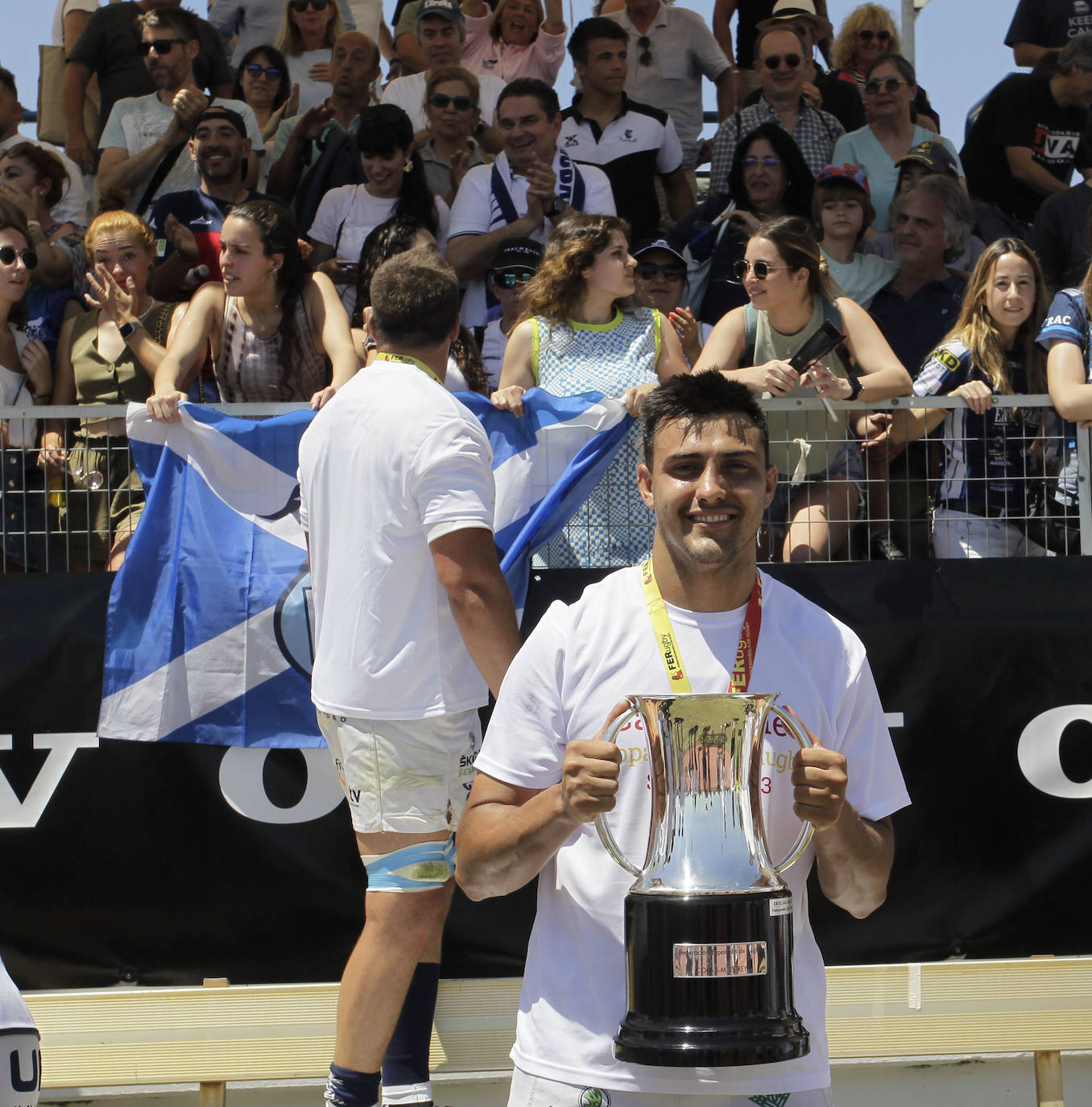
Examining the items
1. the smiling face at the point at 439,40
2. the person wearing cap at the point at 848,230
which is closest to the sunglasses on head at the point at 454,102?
the smiling face at the point at 439,40

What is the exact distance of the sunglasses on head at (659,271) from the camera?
21.2 feet

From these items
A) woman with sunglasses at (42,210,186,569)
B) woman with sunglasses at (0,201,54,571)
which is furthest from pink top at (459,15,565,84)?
woman with sunglasses at (0,201,54,571)

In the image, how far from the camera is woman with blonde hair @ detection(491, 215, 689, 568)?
4.97 m

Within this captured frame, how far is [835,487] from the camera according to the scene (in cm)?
484

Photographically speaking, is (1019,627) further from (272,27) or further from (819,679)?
(272,27)

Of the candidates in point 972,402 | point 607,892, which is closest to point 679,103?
point 972,402

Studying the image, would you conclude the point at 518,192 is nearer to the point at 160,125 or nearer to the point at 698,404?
the point at 160,125

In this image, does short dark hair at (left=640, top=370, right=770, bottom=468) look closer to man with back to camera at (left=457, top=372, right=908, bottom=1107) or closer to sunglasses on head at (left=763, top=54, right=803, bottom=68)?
man with back to camera at (left=457, top=372, right=908, bottom=1107)

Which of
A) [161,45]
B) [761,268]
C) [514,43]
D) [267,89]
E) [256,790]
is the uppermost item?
[514,43]

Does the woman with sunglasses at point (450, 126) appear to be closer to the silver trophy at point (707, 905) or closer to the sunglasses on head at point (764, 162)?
the sunglasses on head at point (764, 162)

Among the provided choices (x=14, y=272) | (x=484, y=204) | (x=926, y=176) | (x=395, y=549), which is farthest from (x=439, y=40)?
(x=395, y=549)

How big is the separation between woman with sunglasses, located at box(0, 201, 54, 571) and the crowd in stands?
0.04 feet

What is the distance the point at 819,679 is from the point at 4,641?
312 cm

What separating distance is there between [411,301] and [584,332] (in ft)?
3.91
